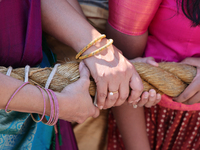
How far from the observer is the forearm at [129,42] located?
32.8 inches

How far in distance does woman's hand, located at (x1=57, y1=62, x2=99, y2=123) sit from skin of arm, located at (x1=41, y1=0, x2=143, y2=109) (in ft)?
0.12

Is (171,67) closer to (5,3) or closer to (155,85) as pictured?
(155,85)

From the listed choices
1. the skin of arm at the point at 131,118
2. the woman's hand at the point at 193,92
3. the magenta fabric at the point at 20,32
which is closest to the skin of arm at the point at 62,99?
the magenta fabric at the point at 20,32

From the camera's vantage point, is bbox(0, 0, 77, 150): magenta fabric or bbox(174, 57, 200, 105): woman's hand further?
bbox(174, 57, 200, 105): woman's hand

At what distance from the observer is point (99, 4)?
978 mm

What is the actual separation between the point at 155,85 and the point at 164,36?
0.75 feet

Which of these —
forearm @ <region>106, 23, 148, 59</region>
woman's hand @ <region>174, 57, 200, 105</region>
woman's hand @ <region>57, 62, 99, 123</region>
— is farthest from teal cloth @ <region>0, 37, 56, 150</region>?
woman's hand @ <region>174, 57, 200, 105</region>

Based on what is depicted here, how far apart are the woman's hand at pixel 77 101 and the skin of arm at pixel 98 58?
38 mm

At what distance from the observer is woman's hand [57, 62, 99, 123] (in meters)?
0.61

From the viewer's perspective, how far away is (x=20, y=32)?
0.68 meters

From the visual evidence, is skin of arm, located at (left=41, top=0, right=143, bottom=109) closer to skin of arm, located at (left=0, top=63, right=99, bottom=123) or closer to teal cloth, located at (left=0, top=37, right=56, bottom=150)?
skin of arm, located at (left=0, top=63, right=99, bottom=123)

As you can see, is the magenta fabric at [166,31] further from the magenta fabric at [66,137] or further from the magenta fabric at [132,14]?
the magenta fabric at [66,137]

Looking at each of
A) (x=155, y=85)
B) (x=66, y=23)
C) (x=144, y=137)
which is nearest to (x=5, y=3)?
(x=66, y=23)

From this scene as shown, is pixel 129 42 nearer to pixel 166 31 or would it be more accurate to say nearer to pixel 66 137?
pixel 166 31
